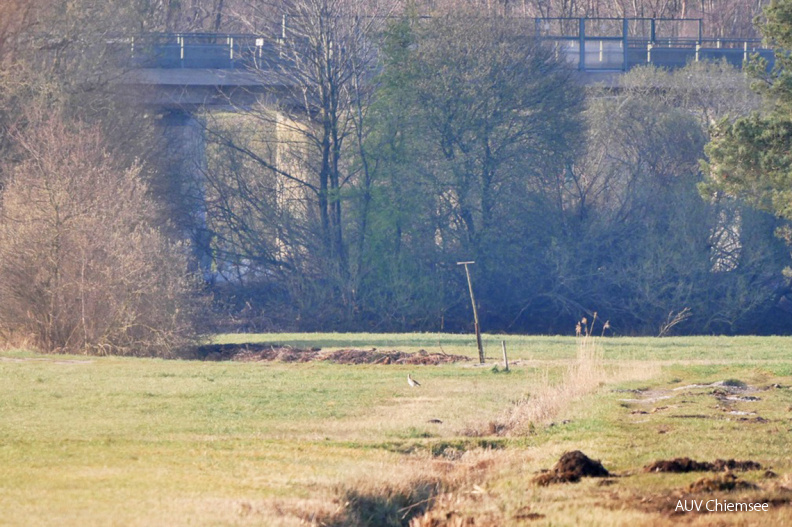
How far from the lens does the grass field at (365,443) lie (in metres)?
9.34

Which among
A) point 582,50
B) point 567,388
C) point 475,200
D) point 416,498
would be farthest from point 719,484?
point 582,50

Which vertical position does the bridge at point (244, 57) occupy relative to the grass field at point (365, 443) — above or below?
above

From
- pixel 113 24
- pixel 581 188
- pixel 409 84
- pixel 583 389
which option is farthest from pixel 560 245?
pixel 583 389

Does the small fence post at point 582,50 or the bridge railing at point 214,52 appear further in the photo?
the small fence post at point 582,50

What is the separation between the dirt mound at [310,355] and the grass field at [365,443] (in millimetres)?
2534

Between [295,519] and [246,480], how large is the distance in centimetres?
136

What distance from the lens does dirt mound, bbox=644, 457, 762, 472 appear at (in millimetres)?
10719

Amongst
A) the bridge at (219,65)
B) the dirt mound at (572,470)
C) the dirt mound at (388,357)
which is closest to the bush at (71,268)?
the dirt mound at (388,357)

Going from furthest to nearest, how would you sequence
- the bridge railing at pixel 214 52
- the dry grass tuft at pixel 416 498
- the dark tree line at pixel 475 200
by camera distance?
1. the bridge railing at pixel 214 52
2. the dark tree line at pixel 475 200
3. the dry grass tuft at pixel 416 498

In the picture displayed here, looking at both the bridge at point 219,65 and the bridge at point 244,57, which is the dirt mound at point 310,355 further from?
the bridge at point 244,57

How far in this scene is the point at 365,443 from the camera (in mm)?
13094

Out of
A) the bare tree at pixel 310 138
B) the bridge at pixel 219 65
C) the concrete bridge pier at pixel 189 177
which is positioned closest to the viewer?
the bridge at pixel 219 65

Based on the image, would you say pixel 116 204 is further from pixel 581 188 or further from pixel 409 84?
pixel 581 188

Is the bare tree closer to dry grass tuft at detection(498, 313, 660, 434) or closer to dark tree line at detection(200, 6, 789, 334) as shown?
dark tree line at detection(200, 6, 789, 334)
